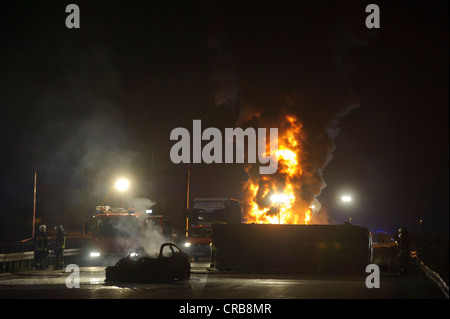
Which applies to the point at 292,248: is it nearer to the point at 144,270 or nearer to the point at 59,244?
the point at 144,270

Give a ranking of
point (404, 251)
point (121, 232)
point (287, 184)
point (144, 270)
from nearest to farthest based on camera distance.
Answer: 1. point (144, 270)
2. point (404, 251)
3. point (121, 232)
4. point (287, 184)

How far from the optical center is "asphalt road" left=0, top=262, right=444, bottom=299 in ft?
51.6

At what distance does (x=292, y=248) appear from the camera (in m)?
25.5

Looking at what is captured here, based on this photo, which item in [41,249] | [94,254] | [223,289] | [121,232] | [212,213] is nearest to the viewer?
[223,289]

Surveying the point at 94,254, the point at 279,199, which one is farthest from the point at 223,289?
the point at 279,199

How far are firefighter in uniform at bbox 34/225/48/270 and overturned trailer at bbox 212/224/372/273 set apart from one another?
7.41 metres

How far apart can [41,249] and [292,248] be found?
1086 centimetres

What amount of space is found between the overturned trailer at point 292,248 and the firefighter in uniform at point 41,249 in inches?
292

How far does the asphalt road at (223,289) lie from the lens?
15.7 meters

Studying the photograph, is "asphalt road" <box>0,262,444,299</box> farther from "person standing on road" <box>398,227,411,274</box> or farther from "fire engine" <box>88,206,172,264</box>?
"fire engine" <box>88,206,172,264</box>
